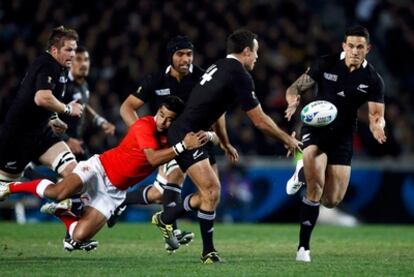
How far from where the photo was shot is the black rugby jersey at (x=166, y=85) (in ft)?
42.0

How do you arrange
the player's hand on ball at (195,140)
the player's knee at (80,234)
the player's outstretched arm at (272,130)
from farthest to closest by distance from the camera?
the player's knee at (80,234) < the player's outstretched arm at (272,130) < the player's hand on ball at (195,140)

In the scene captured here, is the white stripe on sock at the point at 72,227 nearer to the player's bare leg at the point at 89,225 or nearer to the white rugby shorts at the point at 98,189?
the player's bare leg at the point at 89,225

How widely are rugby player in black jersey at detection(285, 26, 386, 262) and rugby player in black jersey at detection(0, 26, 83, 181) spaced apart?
8.83 ft

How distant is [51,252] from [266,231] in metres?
5.60

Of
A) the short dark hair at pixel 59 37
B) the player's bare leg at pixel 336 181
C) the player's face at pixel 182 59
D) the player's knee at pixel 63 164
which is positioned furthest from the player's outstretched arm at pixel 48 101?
the player's bare leg at pixel 336 181

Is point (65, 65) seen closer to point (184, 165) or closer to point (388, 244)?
point (184, 165)

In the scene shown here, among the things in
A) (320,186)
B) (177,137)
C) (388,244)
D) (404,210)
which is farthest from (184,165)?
(404,210)

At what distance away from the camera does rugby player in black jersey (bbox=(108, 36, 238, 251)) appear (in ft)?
41.3

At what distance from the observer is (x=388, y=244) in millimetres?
13734

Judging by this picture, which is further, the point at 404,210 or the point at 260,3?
the point at 260,3

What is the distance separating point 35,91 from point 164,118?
196 cm

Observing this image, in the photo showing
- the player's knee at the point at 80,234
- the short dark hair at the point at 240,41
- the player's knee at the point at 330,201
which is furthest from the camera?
the player's knee at the point at 330,201

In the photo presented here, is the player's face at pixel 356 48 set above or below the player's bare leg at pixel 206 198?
above

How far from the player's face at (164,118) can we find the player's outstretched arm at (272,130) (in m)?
0.83
